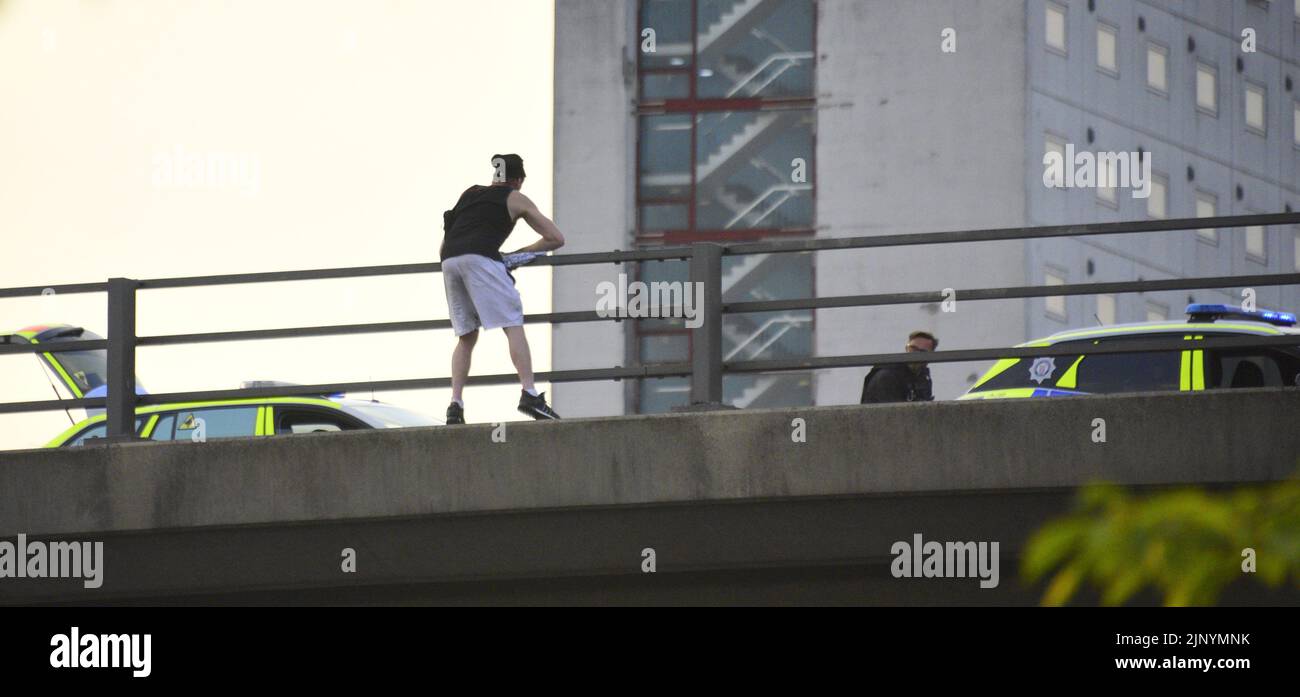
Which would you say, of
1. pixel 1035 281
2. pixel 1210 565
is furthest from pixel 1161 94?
pixel 1210 565

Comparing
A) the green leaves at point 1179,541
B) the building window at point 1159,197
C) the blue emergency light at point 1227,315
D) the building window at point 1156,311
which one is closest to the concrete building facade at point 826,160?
the building window at point 1156,311

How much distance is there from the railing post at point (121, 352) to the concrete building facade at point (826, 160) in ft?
109

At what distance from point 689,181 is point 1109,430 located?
123 ft

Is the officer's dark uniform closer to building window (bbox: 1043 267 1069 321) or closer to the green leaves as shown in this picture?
the green leaves

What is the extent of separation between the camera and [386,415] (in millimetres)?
14969

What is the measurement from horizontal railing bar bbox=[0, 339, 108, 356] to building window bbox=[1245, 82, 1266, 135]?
152 feet

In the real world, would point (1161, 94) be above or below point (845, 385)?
above

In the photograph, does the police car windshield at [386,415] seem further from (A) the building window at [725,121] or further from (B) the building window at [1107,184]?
(B) the building window at [1107,184]

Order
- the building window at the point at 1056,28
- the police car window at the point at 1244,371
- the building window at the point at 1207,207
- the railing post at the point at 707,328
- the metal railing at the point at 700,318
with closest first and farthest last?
the metal railing at the point at 700,318, the railing post at the point at 707,328, the police car window at the point at 1244,371, the building window at the point at 1056,28, the building window at the point at 1207,207

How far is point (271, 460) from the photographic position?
34.0ft

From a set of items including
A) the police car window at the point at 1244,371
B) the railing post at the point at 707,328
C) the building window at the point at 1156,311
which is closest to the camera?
the railing post at the point at 707,328

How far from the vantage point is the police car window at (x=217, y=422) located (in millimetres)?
15758
